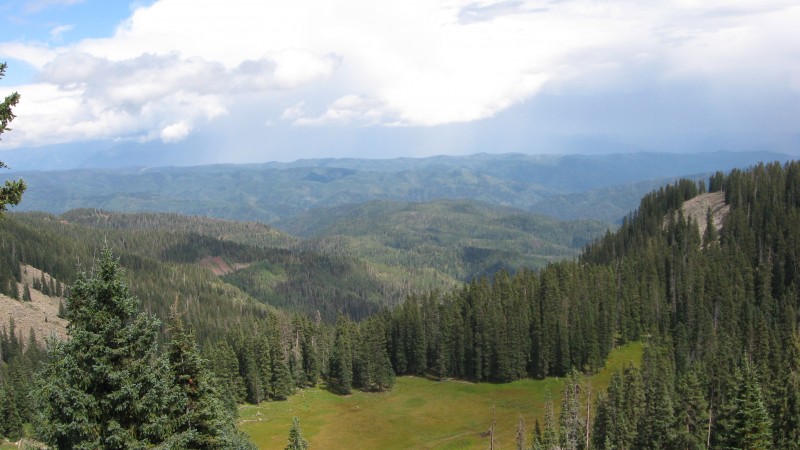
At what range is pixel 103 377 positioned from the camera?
2195 centimetres

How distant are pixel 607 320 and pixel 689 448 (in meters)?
64.8

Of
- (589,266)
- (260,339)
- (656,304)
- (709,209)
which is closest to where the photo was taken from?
(260,339)

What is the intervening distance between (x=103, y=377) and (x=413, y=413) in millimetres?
98173

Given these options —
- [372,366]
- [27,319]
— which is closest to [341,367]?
[372,366]

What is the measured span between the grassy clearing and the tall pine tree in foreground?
72.6m

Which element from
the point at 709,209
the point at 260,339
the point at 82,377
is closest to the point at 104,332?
the point at 82,377

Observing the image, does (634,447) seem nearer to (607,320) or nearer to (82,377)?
(607,320)

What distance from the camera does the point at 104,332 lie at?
21984 mm

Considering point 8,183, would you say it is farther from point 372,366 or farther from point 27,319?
point 27,319

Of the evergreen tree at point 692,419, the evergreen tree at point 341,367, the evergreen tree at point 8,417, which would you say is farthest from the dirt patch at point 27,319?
the evergreen tree at point 692,419

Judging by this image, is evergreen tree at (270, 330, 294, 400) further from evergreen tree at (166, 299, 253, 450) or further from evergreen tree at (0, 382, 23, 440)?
evergreen tree at (166, 299, 253, 450)

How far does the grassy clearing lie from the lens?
3848 inches

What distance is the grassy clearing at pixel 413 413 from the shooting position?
9775 cm

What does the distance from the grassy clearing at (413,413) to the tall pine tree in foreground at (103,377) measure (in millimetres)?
72641
